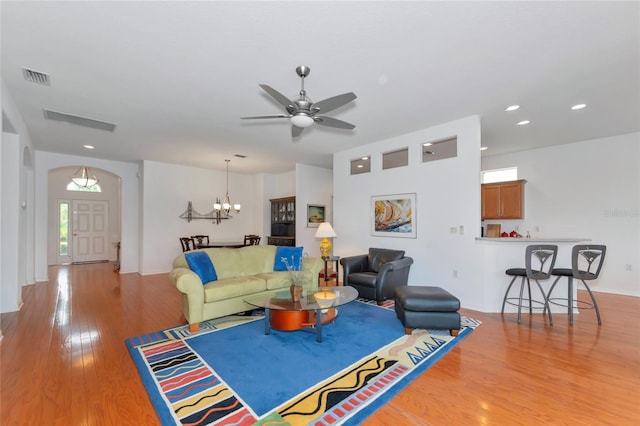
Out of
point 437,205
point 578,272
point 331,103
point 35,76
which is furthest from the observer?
point 437,205

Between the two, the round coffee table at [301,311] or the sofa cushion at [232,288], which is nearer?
the round coffee table at [301,311]

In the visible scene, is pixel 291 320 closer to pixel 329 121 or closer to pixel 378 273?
pixel 378 273

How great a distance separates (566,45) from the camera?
2605mm

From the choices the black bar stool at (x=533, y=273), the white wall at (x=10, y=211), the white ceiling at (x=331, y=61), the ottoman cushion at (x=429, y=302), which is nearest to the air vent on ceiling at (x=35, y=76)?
the white ceiling at (x=331, y=61)

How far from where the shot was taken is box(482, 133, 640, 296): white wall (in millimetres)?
5258

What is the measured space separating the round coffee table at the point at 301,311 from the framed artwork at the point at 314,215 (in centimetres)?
444

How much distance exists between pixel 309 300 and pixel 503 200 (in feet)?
17.7

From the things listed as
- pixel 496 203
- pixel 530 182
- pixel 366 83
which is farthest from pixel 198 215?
pixel 530 182

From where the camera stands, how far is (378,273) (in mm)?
4590

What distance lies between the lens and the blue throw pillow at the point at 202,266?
394cm

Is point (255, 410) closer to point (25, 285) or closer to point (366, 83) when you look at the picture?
point (366, 83)

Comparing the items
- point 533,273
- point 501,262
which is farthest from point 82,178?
point 533,273

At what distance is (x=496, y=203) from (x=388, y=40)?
5407 mm

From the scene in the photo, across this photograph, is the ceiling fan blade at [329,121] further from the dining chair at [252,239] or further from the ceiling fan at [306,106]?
the dining chair at [252,239]
